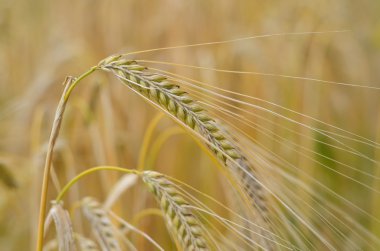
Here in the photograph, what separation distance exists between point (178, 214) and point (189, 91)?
0.95 metres

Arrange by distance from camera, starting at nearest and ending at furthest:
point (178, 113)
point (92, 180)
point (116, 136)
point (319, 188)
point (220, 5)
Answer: point (178, 113) → point (319, 188) → point (116, 136) → point (92, 180) → point (220, 5)

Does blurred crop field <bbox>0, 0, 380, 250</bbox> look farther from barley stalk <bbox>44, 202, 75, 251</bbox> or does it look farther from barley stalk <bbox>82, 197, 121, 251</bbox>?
barley stalk <bbox>44, 202, 75, 251</bbox>

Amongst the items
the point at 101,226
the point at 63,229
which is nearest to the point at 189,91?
the point at 101,226

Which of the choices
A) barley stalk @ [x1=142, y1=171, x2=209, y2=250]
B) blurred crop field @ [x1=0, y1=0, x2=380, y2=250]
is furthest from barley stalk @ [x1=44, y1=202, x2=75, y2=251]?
blurred crop field @ [x1=0, y1=0, x2=380, y2=250]

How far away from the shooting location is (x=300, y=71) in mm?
2213

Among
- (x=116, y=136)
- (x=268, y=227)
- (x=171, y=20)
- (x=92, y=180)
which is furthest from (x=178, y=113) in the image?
(x=171, y=20)

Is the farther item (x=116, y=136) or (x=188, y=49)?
(x=188, y=49)

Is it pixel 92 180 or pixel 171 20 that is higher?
pixel 171 20

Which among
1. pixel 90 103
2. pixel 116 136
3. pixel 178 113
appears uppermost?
pixel 178 113

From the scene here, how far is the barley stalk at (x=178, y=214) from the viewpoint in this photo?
2.43 ft

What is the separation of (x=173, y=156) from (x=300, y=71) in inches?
19.8

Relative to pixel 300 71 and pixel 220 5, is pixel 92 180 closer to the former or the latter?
pixel 300 71

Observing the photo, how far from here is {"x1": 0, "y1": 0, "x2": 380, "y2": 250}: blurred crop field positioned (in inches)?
70.1

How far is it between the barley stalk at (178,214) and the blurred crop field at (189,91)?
56 centimetres
